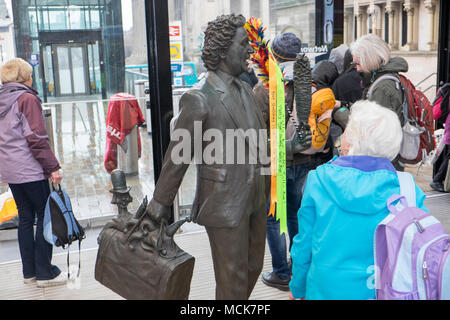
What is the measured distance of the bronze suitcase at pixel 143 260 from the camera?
2.50 m

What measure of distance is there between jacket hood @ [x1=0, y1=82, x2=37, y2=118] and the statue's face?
1.98 metres

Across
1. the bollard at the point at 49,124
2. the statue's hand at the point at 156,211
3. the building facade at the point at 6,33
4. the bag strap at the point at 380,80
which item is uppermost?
the building facade at the point at 6,33

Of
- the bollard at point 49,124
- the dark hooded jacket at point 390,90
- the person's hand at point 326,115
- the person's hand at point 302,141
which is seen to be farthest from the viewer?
the bollard at point 49,124

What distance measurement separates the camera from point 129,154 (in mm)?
5773

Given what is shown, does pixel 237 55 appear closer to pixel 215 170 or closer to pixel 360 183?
pixel 215 170

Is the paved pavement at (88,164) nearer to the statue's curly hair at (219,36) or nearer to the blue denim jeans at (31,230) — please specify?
the blue denim jeans at (31,230)

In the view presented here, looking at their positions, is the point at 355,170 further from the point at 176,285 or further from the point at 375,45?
the point at 375,45

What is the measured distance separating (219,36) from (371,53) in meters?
1.82

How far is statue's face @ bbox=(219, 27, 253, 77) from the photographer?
102 inches

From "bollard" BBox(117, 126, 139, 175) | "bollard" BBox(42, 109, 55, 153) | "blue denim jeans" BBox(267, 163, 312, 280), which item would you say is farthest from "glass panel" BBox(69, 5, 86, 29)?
"blue denim jeans" BBox(267, 163, 312, 280)

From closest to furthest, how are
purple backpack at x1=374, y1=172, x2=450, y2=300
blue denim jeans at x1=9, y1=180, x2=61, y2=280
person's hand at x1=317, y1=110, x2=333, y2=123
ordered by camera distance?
purple backpack at x1=374, y1=172, x2=450, y2=300, person's hand at x1=317, y1=110, x2=333, y2=123, blue denim jeans at x1=9, y1=180, x2=61, y2=280

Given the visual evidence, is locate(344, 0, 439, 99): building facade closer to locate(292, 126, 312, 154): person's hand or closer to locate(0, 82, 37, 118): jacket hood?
locate(0, 82, 37, 118): jacket hood

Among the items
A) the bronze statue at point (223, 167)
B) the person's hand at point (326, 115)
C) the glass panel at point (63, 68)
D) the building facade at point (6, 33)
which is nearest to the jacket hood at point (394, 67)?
the person's hand at point (326, 115)

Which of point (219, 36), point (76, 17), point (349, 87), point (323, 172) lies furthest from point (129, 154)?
point (323, 172)
